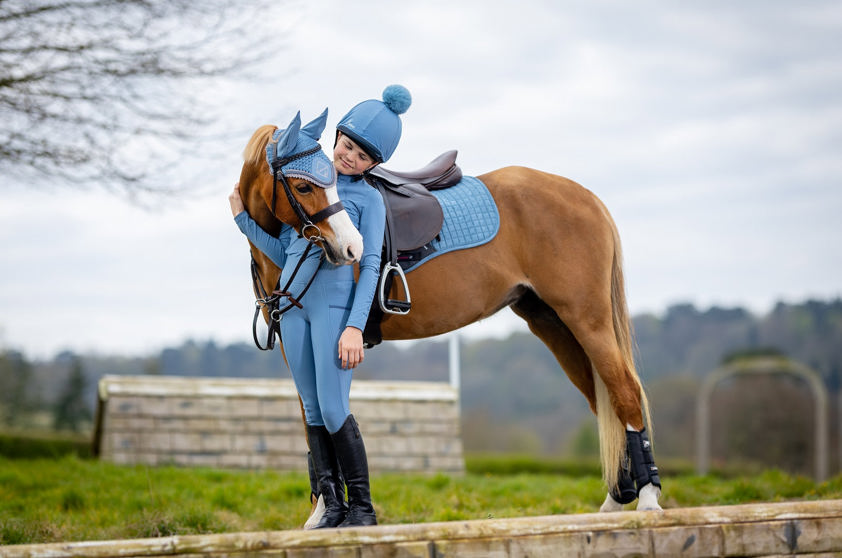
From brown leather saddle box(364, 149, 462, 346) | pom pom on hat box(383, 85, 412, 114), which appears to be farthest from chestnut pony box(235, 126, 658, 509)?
pom pom on hat box(383, 85, 412, 114)

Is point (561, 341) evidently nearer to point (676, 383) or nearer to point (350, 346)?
point (350, 346)

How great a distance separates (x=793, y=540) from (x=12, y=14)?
24.6ft

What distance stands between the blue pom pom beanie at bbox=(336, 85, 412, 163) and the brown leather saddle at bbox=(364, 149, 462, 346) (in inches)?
11.1

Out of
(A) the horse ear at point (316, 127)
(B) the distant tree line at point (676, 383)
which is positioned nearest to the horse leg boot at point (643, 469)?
(A) the horse ear at point (316, 127)

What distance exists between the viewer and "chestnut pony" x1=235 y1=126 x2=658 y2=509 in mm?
3716

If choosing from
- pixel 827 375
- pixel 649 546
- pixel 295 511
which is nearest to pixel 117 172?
pixel 295 511

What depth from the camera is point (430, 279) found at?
12.1 feet

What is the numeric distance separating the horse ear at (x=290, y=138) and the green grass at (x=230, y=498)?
2.54 meters

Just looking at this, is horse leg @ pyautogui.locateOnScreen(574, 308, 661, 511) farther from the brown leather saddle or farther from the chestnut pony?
the brown leather saddle

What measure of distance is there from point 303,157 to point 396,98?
1.93 feet

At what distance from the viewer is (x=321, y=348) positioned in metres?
3.28

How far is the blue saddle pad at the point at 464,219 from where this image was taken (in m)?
3.76

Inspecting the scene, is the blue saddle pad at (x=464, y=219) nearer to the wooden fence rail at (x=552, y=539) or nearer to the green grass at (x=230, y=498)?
the wooden fence rail at (x=552, y=539)

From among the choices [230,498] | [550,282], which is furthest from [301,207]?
[230,498]
